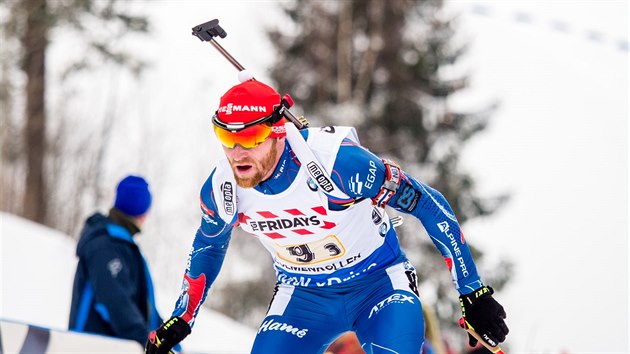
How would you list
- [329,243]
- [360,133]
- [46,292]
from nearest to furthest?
[329,243] < [46,292] < [360,133]

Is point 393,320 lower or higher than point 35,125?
lower

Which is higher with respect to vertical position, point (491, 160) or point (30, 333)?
point (491, 160)

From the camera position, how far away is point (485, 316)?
12.0 ft

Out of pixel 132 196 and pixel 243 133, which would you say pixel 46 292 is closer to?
pixel 132 196

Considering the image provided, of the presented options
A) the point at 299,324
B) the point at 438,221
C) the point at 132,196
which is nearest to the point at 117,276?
the point at 132,196

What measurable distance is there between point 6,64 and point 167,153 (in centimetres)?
1404

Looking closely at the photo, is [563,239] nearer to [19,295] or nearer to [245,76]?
[19,295]

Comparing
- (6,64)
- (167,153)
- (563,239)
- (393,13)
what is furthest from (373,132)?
(563,239)

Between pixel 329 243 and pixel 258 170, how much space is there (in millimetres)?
474

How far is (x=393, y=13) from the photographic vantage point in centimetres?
2052

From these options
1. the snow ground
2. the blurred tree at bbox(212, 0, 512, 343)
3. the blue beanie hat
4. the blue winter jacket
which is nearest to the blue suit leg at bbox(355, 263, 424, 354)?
the blue winter jacket

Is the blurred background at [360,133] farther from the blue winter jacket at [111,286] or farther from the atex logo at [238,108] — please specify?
the atex logo at [238,108]

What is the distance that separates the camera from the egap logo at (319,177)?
3.77 m

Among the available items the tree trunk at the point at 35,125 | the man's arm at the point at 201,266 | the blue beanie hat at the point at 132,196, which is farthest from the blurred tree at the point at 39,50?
the man's arm at the point at 201,266
